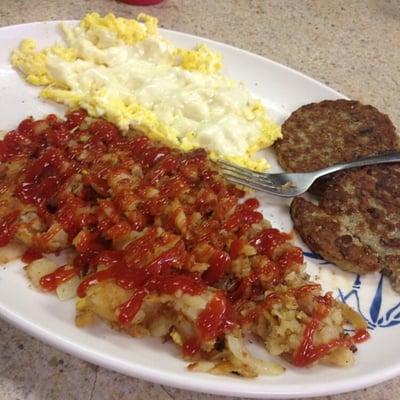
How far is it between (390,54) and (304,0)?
789 mm

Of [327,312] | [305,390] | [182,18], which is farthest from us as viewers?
[182,18]

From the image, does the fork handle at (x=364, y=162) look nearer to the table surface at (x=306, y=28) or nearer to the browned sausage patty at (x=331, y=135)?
the browned sausage patty at (x=331, y=135)

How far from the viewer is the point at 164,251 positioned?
1.53 m

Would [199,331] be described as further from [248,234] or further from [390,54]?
[390,54]

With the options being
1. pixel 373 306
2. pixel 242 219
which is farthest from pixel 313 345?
pixel 242 219

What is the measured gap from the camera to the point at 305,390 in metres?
1.38

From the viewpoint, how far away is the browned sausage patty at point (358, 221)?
72.6 inches

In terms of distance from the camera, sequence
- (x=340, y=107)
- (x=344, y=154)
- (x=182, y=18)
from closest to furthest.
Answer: (x=344, y=154) < (x=340, y=107) < (x=182, y=18)

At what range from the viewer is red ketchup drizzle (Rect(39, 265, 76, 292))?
1563 millimetres

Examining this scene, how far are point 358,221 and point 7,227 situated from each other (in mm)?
1256

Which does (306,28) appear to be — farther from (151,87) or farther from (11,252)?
(11,252)

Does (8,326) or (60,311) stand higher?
(60,311)

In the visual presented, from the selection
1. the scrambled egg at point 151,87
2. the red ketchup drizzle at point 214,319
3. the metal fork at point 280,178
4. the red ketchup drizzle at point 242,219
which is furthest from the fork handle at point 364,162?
the red ketchup drizzle at point 214,319

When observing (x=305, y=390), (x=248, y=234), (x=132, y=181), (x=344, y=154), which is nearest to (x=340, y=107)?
(x=344, y=154)
